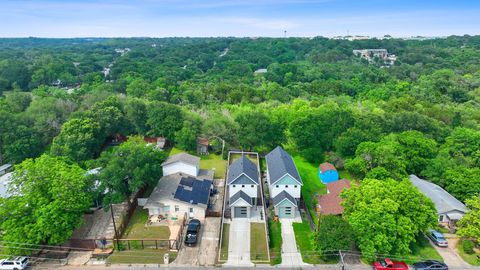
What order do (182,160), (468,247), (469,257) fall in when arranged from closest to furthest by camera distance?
(469,257) < (468,247) < (182,160)

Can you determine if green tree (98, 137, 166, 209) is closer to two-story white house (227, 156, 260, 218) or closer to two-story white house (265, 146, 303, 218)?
two-story white house (227, 156, 260, 218)

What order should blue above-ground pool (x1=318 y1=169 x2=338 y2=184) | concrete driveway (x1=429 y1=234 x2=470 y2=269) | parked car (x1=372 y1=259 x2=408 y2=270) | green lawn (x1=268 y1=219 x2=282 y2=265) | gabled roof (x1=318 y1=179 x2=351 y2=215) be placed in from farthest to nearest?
1. blue above-ground pool (x1=318 y1=169 x2=338 y2=184)
2. gabled roof (x1=318 y1=179 x2=351 y2=215)
3. green lawn (x1=268 y1=219 x2=282 y2=265)
4. concrete driveway (x1=429 y1=234 x2=470 y2=269)
5. parked car (x1=372 y1=259 x2=408 y2=270)

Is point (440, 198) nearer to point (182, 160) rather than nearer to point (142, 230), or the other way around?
point (182, 160)

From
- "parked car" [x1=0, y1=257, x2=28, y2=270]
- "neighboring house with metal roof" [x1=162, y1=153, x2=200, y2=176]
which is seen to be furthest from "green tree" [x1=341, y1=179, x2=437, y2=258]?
"parked car" [x1=0, y1=257, x2=28, y2=270]

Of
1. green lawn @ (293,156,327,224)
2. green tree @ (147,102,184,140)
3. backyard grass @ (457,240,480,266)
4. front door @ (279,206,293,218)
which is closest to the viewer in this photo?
backyard grass @ (457,240,480,266)

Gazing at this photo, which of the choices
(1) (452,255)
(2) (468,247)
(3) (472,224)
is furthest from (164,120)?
(2) (468,247)

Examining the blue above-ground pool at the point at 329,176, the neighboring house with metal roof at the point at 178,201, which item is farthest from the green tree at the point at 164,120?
the blue above-ground pool at the point at 329,176
